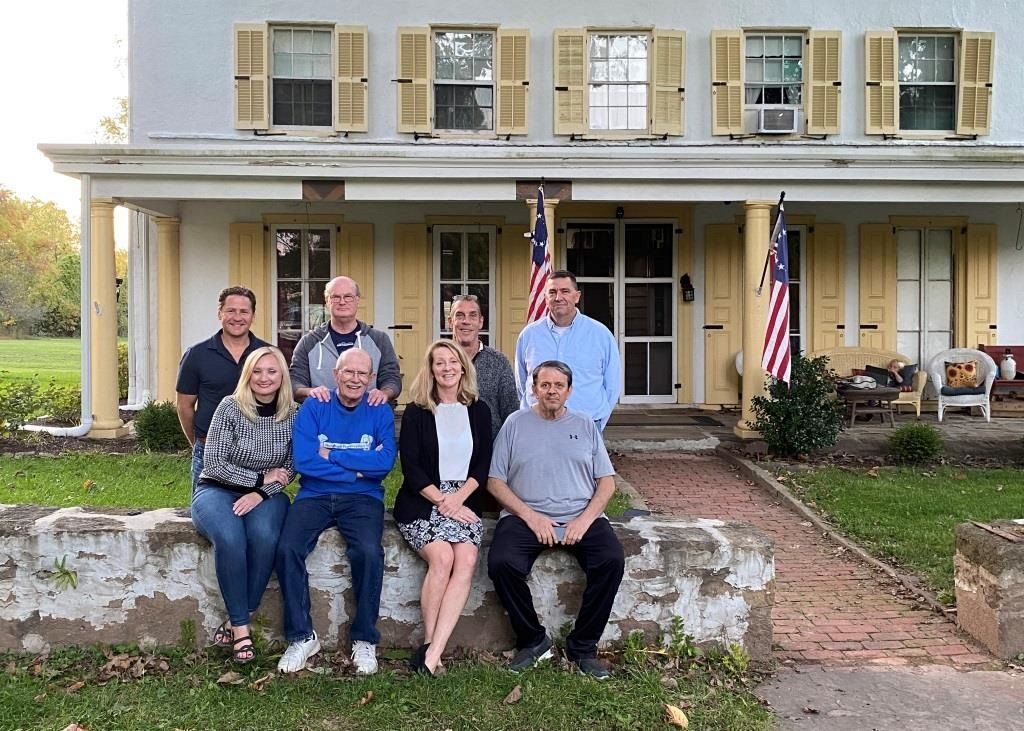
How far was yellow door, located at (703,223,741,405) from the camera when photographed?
1133 centimetres

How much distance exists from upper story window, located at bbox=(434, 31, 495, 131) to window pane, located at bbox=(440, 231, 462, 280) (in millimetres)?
1373

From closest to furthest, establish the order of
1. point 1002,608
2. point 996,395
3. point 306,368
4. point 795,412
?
point 1002,608 → point 306,368 → point 795,412 → point 996,395

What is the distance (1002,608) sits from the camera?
3.91 m

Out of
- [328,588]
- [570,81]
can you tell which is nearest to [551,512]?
[328,588]

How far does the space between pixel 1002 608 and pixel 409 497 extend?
2.71m

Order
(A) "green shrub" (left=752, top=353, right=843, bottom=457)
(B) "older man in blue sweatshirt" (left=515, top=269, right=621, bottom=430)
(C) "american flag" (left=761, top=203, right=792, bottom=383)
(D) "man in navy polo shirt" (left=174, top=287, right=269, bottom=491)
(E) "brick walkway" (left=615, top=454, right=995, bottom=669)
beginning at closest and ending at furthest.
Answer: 1. (E) "brick walkway" (left=615, top=454, right=995, bottom=669)
2. (D) "man in navy polo shirt" (left=174, top=287, right=269, bottom=491)
3. (B) "older man in blue sweatshirt" (left=515, top=269, right=621, bottom=430)
4. (C) "american flag" (left=761, top=203, right=792, bottom=383)
5. (A) "green shrub" (left=752, top=353, right=843, bottom=457)

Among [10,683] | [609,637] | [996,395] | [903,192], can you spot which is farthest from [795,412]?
[10,683]

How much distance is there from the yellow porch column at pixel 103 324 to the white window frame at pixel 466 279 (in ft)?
12.5

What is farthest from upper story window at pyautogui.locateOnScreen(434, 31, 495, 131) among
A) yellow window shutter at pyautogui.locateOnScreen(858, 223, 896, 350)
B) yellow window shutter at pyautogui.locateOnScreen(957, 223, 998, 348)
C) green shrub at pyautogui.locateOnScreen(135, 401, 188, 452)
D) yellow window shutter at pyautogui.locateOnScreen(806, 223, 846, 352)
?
yellow window shutter at pyautogui.locateOnScreen(957, 223, 998, 348)

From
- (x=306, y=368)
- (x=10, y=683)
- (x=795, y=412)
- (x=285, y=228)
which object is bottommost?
(x=10, y=683)

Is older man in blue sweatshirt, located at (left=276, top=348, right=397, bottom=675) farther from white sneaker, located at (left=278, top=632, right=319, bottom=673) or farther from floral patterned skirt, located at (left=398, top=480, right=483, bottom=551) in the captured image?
floral patterned skirt, located at (left=398, top=480, right=483, bottom=551)

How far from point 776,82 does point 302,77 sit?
20.0 feet

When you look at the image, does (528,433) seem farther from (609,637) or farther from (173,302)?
(173,302)

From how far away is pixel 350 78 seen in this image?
10906 mm
